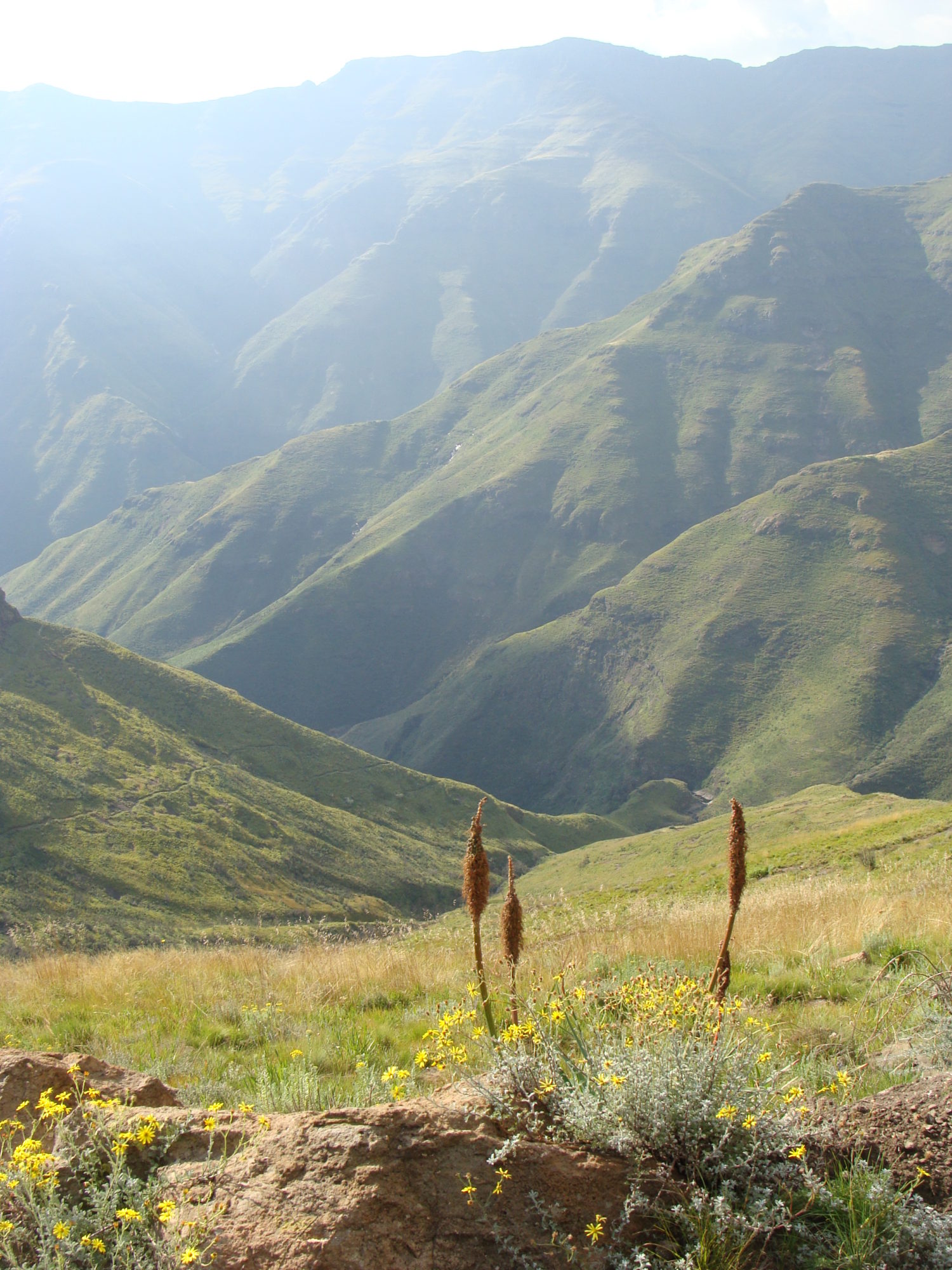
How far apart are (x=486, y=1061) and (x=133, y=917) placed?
40194mm

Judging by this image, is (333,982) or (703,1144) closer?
(703,1144)

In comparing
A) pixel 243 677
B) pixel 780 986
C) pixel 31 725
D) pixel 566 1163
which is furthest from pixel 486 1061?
pixel 243 677

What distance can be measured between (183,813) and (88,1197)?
54.9 m

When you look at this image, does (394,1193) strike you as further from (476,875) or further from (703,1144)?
(476,875)

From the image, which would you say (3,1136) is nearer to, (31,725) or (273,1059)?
(273,1059)

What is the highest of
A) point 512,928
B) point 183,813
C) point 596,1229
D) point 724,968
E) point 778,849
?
point 512,928

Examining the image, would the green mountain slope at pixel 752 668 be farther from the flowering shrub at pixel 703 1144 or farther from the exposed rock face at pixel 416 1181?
the exposed rock face at pixel 416 1181

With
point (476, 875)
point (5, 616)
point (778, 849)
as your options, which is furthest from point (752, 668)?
point (476, 875)

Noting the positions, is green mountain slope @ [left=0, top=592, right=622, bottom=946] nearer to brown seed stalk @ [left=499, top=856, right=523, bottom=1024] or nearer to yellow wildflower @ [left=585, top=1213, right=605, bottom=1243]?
brown seed stalk @ [left=499, top=856, right=523, bottom=1024]

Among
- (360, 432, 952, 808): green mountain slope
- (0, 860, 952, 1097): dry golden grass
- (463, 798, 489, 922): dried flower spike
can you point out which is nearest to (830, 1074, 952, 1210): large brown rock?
(463, 798, 489, 922): dried flower spike

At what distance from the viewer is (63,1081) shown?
4.25 metres

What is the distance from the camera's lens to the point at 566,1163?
3.47 m

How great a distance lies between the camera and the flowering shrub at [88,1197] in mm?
3209

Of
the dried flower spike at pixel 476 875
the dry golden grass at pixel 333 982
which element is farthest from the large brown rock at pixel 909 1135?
the dry golden grass at pixel 333 982
